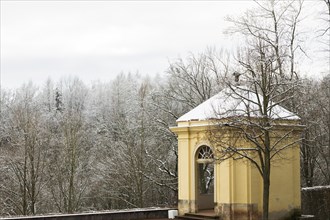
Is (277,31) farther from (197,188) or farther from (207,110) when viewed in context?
(197,188)

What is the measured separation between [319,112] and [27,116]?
19.0 meters

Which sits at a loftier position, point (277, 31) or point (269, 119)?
point (277, 31)

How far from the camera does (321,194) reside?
2444 cm

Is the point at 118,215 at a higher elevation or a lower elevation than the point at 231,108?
lower

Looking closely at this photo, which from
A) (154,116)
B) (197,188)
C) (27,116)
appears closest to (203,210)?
(197,188)

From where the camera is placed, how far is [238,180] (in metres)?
20.0

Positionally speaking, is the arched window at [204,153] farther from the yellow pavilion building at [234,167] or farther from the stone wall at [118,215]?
the stone wall at [118,215]

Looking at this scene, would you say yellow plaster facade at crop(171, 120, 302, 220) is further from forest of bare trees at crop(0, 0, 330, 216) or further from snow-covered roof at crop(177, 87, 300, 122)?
forest of bare trees at crop(0, 0, 330, 216)

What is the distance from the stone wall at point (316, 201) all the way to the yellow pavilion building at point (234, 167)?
11.3ft

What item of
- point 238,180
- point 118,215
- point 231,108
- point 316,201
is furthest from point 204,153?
point 316,201

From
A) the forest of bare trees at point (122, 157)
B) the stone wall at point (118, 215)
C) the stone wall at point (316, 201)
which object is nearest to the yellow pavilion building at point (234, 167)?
the stone wall at point (118, 215)

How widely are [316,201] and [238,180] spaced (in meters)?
6.46

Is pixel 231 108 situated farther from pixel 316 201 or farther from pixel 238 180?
pixel 316 201

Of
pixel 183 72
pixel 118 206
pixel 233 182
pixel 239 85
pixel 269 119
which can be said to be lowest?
pixel 118 206
